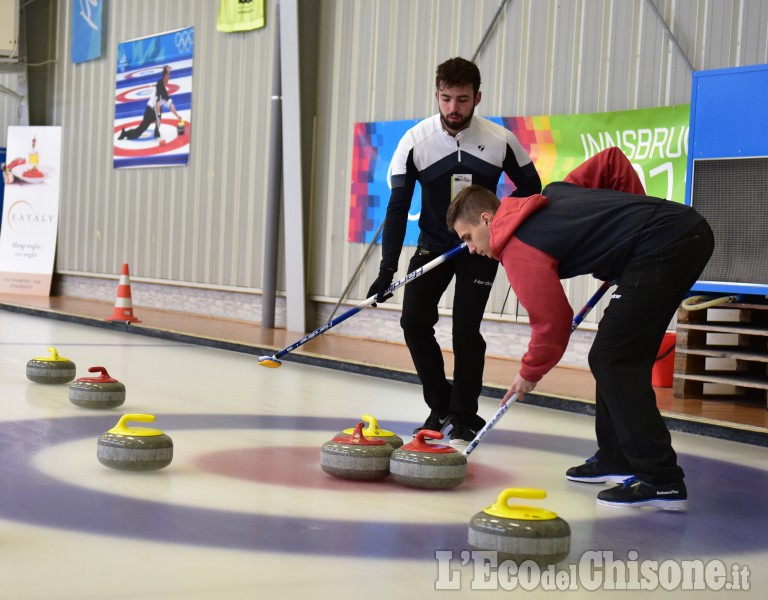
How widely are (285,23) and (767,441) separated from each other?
5.81m

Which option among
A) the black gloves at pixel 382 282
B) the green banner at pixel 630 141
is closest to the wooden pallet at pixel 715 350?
the green banner at pixel 630 141

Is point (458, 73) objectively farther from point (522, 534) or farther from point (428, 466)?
point (522, 534)

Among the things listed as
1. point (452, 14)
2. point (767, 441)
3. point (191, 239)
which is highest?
point (452, 14)

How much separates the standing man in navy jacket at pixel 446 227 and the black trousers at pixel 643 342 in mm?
1015

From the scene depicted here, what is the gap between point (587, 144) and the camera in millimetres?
6805

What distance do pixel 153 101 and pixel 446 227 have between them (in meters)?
7.79

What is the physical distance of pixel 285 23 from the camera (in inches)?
348

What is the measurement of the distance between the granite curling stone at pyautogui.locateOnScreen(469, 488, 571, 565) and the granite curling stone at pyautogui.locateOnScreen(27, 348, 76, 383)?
312 cm

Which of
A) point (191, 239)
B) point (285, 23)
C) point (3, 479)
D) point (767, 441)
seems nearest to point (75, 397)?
point (3, 479)

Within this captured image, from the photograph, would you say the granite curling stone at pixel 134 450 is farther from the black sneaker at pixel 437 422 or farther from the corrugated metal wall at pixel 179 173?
the corrugated metal wall at pixel 179 173

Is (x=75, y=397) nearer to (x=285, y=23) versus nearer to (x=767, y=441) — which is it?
(x=767, y=441)

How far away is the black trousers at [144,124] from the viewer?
11.2 m

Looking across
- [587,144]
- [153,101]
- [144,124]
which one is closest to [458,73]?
[587,144]

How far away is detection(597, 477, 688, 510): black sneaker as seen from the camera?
3.04 m
